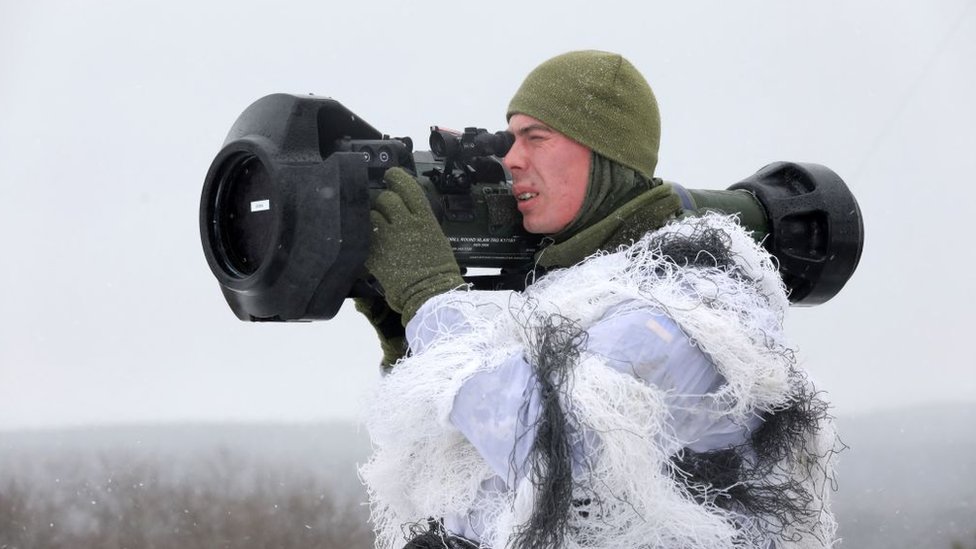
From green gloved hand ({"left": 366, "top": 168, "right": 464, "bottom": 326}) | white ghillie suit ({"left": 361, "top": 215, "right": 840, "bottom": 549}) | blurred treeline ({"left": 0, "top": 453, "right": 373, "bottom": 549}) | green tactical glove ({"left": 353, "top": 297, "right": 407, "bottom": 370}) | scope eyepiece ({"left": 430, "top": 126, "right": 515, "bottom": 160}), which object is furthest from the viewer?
blurred treeline ({"left": 0, "top": 453, "right": 373, "bottom": 549})

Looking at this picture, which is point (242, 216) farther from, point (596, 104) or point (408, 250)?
point (596, 104)

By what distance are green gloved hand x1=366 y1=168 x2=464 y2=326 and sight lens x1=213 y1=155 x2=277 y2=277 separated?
134 millimetres

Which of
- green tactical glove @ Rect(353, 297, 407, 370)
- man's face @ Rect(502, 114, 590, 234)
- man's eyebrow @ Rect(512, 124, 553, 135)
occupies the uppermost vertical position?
man's eyebrow @ Rect(512, 124, 553, 135)

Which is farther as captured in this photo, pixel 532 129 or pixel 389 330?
pixel 389 330

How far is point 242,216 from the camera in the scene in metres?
1.28

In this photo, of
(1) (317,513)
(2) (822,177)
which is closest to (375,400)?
(2) (822,177)

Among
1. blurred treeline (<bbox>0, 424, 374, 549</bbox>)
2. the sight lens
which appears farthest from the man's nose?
blurred treeline (<bbox>0, 424, 374, 549</bbox>)

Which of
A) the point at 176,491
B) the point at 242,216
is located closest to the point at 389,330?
the point at 242,216

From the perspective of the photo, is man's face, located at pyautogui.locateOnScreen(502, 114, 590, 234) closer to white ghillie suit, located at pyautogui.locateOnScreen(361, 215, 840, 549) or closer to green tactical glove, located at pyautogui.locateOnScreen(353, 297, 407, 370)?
white ghillie suit, located at pyautogui.locateOnScreen(361, 215, 840, 549)

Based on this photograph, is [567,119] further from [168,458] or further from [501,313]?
[168,458]

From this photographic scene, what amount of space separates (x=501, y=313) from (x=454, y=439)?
0.48ft

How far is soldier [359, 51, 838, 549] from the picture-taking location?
103cm

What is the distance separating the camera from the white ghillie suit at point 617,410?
103 centimetres

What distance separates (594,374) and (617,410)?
0.04m
